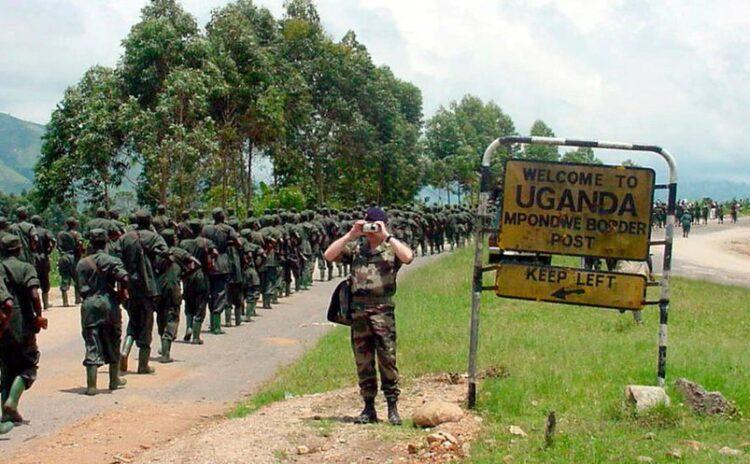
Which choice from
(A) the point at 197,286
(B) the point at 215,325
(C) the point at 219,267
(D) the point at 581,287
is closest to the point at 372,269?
(D) the point at 581,287

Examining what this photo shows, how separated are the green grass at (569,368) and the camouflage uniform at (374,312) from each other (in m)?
0.95

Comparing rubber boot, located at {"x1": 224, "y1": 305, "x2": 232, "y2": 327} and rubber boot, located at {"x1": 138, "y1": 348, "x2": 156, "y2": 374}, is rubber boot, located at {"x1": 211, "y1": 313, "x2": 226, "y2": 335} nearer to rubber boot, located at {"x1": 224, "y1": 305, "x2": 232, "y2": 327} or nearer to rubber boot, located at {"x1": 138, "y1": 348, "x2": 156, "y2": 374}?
rubber boot, located at {"x1": 224, "y1": 305, "x2": 232, "y2": 327}

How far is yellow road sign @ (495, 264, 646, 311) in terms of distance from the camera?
8.67 metres

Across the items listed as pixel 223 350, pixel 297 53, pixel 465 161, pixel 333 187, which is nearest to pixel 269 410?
pixel 223 350

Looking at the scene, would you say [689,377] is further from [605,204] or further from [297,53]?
[297,53]

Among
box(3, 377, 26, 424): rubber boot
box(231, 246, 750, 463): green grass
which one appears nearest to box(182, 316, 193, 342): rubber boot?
box(231, 246, 750, 463): green grass

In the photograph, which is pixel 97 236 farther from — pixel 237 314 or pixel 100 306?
pixel 237 314

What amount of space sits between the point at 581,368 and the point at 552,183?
2682 millimetres

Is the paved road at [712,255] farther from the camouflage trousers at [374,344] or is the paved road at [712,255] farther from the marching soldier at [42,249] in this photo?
the camouflage trousers at [374,344]

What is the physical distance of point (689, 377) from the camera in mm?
9992

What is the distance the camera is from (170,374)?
12.4 meters

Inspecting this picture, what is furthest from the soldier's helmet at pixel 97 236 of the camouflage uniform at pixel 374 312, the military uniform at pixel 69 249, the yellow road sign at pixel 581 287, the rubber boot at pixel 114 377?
the military uniform at pixel 69 249

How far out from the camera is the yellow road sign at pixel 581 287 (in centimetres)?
867

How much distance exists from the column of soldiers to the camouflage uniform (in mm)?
2997
